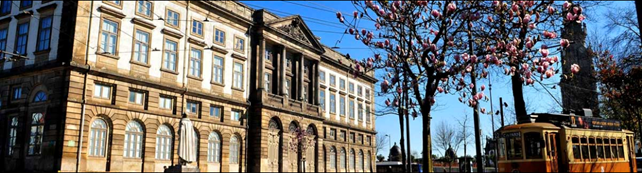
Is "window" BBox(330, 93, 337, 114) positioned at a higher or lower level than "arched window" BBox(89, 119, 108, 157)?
higher

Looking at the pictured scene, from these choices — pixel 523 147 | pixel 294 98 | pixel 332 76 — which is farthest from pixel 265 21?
pixel 523 147

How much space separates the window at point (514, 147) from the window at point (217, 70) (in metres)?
22.0

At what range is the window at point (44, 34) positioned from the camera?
2776cm

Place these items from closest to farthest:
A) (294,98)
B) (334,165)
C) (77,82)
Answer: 1. (77,82)
2. (294,98)
3. (334,165)

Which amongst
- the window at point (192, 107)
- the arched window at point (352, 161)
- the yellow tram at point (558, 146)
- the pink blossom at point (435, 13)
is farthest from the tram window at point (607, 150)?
the arched window at point (352, 161)

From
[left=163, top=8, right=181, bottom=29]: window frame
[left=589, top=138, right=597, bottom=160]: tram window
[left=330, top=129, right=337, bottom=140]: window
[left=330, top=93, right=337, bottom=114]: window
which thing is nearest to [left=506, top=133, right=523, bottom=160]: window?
[left=589, top=138, right=597, bottom=160]: tram window

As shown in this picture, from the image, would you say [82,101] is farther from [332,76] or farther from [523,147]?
[332,76]

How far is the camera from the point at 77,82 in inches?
1035

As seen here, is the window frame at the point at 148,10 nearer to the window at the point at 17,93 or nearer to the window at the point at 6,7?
the window at the point at 6,7

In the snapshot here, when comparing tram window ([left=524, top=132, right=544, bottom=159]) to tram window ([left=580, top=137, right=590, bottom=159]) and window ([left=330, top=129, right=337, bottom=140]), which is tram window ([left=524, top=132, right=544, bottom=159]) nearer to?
tram window ([left=580, top=137, right=590, bottom=159])

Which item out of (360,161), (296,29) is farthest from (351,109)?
(296,29)

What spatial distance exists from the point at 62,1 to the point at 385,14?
21.1m

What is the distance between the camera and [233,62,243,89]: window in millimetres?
38219

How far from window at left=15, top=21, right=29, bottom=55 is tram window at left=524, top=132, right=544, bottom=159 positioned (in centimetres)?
2682
